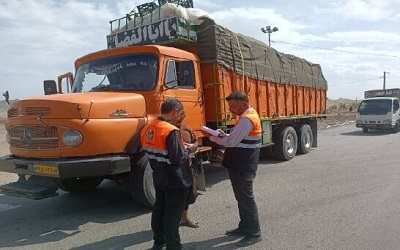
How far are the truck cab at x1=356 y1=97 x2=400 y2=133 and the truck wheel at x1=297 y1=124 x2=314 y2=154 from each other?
29.7ft

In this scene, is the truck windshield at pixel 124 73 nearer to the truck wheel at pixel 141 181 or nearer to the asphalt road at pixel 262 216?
the truck wheel at pixel 141 181

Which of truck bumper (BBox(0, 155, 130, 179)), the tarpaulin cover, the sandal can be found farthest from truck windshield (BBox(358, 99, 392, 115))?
truck bumper (BBox(0, 155, 130, 179))

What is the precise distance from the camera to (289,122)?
459 inches

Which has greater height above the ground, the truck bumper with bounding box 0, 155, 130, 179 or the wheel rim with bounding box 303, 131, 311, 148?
the truck bumper with bounding box 0, 155, 130, 179

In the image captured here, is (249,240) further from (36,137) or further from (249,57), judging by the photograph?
(249,57)

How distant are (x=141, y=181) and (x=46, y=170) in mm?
1362

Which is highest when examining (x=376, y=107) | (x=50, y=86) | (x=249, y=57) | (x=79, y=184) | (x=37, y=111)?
(x=249, y=57)

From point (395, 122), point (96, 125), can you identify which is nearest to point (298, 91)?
point (96, 125)

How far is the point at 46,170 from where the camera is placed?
17.8 feet

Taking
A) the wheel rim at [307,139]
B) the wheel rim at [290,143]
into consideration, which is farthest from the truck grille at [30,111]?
the wheel rim at [307,139]

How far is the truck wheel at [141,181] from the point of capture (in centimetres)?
587

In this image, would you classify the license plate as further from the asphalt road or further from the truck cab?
the truck cab

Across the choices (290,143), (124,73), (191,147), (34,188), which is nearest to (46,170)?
(34,188)

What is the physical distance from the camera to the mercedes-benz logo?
18.8 ft
